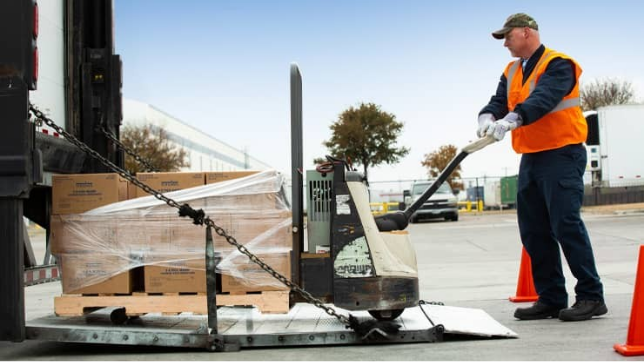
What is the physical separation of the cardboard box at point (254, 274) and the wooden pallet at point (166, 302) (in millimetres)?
45

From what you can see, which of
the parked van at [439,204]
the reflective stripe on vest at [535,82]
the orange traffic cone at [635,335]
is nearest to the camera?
the orange traffic cone at [635,335]

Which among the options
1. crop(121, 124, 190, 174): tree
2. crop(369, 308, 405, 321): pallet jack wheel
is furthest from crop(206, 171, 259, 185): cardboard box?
crop(121, 124, 190, 174): tree

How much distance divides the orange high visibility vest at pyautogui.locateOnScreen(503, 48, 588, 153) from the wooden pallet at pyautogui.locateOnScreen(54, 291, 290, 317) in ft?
7.42

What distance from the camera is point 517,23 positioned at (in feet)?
17.0

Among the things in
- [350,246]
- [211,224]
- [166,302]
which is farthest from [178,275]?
[350,246]

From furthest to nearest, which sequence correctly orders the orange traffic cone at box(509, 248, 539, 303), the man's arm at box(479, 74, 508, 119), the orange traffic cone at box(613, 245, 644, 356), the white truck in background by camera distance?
the white truck in background < the orange traffic cone at box(509, 248, 539, 303) < the man's arm at box(479, 74, 508, 119) < the orange traffic cone at box(613, 245, 644, 356)

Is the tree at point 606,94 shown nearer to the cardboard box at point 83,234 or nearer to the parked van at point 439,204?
the parked van at point 439,204

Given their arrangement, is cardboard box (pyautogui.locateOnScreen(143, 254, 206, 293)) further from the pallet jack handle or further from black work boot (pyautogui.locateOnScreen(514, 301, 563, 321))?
black work boot (pyautogui.locateOnScreen(514, 301, 563, 321))

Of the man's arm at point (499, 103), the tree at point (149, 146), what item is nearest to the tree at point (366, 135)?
the tree at point (149, 146)

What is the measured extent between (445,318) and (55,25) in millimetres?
4036

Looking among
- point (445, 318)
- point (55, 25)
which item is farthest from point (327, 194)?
point (55, 25)

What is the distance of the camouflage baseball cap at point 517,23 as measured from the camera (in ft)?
17.0

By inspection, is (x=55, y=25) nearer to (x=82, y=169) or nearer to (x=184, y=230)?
(x=82, y=169)

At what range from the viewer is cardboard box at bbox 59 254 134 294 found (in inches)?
177
